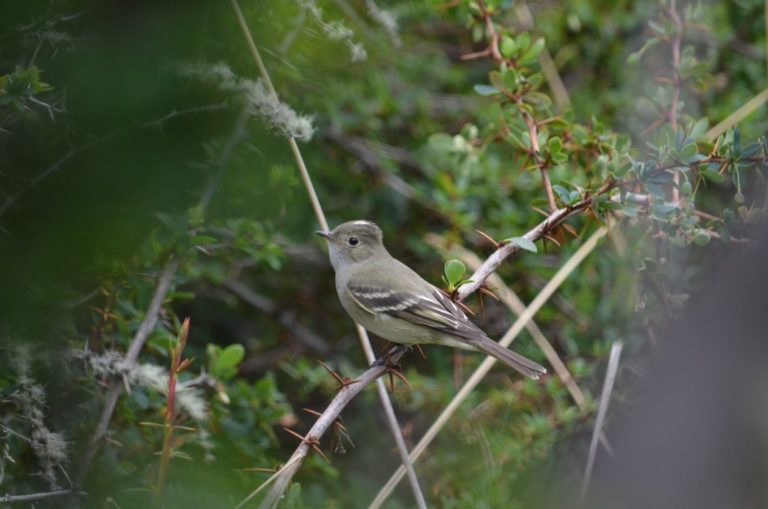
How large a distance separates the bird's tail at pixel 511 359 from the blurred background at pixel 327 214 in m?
0.42

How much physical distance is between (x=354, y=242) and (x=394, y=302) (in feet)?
1.69

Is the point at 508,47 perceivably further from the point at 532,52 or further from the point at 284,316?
the point at 284,316

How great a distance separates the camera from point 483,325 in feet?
20.2

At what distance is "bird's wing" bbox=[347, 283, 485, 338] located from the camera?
169 inches

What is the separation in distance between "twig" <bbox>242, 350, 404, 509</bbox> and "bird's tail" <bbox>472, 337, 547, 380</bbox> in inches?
30.4

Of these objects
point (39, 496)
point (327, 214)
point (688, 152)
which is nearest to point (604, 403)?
point (688, 152)

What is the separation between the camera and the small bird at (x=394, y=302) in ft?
14.0

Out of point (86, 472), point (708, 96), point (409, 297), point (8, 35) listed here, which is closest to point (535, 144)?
point (409, 297)

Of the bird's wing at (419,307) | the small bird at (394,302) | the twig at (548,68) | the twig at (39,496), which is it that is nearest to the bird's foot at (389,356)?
the small bird at (394,302)

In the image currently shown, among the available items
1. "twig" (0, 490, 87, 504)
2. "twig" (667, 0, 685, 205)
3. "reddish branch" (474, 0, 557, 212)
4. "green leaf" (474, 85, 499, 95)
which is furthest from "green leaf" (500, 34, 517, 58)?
"twig" (0, 490, 87, 504)

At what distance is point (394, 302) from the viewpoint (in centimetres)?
458

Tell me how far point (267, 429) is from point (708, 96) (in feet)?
12.9

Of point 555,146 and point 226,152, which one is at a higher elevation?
point 226,152

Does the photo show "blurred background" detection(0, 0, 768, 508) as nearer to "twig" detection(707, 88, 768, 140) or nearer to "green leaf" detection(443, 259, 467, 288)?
"twig" detection(707, 88, 768, 140)
